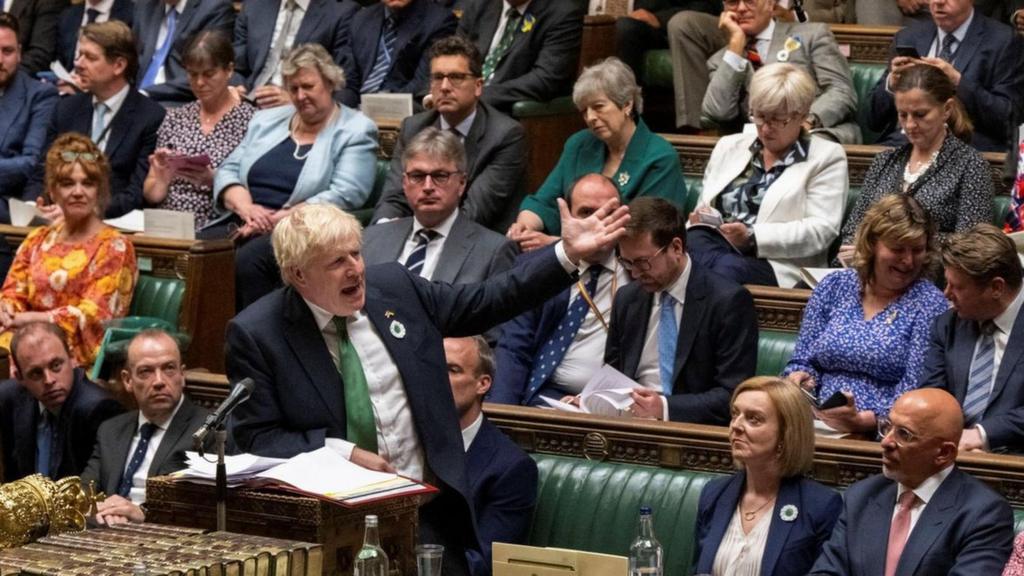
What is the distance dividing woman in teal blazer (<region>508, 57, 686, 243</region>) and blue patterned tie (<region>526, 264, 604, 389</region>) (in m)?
0.55

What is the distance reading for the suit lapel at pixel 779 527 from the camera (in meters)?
3.69

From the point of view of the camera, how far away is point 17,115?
718cm

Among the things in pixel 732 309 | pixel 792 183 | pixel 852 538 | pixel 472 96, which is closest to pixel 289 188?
pixel 472 96

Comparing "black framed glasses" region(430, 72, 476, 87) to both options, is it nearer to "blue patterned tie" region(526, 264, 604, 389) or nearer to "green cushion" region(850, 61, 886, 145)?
"blue patterned tie" region(526, 264, 604, 389)

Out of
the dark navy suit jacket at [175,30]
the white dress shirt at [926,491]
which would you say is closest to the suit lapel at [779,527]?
the white dress shirt at [926,491]

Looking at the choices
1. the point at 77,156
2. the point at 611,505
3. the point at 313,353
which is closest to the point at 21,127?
the point at 77,156

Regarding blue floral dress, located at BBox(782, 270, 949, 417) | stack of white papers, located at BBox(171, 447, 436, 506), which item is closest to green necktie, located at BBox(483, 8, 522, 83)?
blue floral dress, located at BBox(782, 270, 949, 417)

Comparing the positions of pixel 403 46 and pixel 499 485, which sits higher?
pixel 403 46

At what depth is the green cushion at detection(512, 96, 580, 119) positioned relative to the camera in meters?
6.63

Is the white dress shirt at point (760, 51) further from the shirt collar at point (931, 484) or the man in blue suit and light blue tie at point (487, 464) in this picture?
the shirt collar at point (931, 484)

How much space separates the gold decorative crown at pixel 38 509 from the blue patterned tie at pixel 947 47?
3796 millimetres

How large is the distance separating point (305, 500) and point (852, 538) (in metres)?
1.21

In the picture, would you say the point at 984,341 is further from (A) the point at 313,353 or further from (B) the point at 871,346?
(A) the point at 313,353

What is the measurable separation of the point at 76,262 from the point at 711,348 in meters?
2.41
